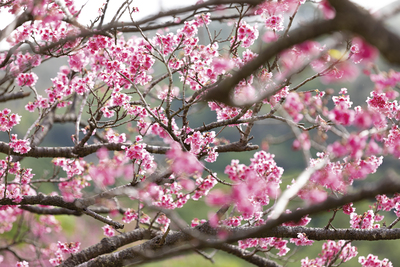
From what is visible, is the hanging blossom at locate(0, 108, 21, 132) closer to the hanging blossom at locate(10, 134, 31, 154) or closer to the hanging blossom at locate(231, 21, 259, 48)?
the hanging blossom at locate(10, 134, 31, 154)

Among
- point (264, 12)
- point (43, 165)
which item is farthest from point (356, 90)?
point (264, 12)

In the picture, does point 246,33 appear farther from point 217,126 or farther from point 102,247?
point 102,247

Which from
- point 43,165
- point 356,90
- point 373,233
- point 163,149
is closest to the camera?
point 373,233

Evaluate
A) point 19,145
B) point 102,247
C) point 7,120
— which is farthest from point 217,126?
A: point 7,120

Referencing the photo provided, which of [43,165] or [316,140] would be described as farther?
[43,165]

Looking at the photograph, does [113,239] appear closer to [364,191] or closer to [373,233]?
[373,233]

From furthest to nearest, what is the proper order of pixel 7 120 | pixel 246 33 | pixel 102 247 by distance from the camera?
1. pixel 7 120
2. pixel 246 33
3. pixel 102 247

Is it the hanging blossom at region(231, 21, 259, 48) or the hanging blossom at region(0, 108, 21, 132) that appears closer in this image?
the hanging blossom at region(231, 21, 259, 48)

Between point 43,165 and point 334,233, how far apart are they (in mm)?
24807

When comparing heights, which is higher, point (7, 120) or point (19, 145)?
point (7, 120)

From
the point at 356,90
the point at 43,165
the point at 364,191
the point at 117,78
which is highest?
the point at 356,90

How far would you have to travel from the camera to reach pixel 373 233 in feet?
11.5

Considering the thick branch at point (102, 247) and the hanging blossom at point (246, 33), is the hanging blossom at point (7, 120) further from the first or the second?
the hanging blossom at point (246, 33)

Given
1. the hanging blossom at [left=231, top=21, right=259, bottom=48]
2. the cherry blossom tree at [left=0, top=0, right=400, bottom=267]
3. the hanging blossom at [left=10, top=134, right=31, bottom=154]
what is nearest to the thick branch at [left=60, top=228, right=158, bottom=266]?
the cherry blossom tree at [left=0, top=0, right=400, bottom=267]
